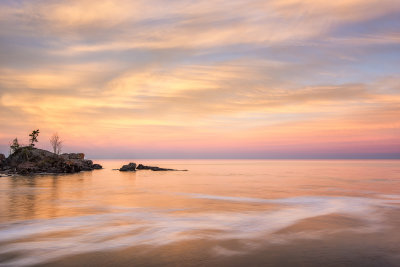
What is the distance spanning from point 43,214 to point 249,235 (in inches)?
530

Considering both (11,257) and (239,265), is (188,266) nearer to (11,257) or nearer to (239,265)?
(239,265)

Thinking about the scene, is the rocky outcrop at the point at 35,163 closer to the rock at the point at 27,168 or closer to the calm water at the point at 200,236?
the rock at the point at 27,168

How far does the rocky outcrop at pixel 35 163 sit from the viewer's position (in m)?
66.7

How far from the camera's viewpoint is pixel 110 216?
61.9ft

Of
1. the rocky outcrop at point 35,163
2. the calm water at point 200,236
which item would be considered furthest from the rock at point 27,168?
the calm water at point 200,236

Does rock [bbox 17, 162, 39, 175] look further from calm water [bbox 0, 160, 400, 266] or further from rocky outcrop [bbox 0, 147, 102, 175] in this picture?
calm water [bbox 0, 160, 400, 266]

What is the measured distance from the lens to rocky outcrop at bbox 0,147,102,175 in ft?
219

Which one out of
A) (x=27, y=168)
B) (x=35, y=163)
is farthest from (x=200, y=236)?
(x=35, y=163)

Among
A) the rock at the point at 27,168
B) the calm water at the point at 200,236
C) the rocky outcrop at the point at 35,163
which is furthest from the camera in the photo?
the rocky outcrop at the point at 35,163

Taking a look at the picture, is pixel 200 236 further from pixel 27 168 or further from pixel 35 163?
pixel 35 163

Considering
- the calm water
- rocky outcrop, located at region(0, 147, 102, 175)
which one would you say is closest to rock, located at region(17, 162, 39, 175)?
rocky outcrop, located at region(0, 147, 102, 175)

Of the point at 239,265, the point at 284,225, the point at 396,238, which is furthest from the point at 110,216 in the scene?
the point at 396,238

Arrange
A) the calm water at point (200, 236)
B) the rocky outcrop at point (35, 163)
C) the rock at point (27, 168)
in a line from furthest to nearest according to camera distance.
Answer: the rocky outcrop at point (35, 163) < the rock at point (27, 168) < the calm water at point (200, 236)

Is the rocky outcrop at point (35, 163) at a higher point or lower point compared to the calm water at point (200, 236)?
higher
